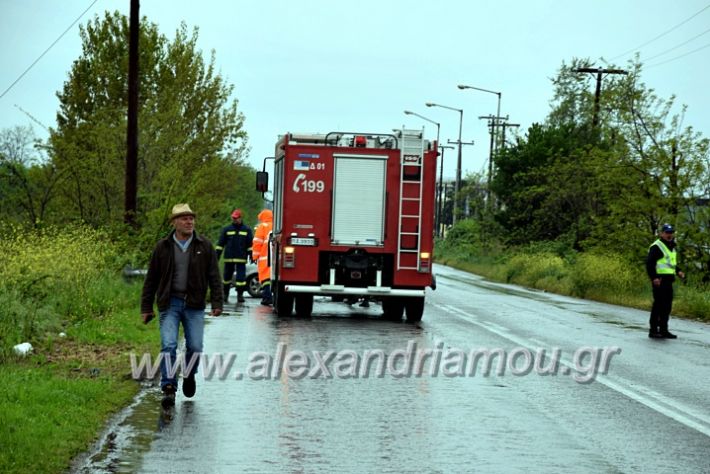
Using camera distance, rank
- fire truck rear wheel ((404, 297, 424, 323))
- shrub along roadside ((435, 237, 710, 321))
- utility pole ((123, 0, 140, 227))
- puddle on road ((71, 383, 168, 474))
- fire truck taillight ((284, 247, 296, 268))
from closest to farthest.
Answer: puddle on road ((71, 383, 168, 474))
fire truck taillight ((284, 247, 296, 268))
fire truck rear wheel ((404, 297, 424, 323))
utility pole ((123, 0, 140, 227))
shrub along roadside ((435, 237, 710, 321))

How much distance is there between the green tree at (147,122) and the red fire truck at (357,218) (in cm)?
1073

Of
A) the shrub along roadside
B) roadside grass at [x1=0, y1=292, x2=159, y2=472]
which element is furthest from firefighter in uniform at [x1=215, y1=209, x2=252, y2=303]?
the shrub along roadside

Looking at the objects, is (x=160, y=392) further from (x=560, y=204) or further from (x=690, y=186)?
(x=560, y=204)

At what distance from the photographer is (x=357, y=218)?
20.3 metres

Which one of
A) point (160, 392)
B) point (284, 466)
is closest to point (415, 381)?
point (160, 392)

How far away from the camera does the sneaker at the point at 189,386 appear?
10711 millimetres

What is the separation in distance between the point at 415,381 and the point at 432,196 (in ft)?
26.1

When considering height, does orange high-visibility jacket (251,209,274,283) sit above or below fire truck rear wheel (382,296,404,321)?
above

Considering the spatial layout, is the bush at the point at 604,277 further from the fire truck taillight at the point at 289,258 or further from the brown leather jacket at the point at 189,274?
the brown leather jacket at the point at 189,274

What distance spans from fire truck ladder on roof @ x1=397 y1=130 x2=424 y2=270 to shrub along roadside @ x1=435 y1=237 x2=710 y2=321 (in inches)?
348

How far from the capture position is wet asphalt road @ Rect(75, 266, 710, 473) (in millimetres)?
8219

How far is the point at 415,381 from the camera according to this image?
12453 mm

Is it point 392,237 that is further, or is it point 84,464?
point 392,237

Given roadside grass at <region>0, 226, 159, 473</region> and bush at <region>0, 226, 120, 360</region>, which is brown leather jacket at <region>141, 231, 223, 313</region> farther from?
bush at <region>0, 226, 120, 360</region>
